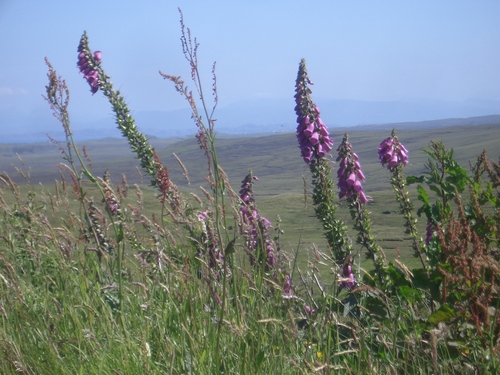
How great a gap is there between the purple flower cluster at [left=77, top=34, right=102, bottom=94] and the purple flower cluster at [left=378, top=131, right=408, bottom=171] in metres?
3.12

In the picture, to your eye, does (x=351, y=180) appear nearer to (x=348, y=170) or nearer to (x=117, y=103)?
(x=348, y=170)

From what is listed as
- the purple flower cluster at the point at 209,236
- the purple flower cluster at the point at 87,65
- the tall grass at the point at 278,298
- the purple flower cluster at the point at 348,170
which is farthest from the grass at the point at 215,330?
the purple flower cluster at the point at 87,65

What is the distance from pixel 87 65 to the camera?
6.86 m

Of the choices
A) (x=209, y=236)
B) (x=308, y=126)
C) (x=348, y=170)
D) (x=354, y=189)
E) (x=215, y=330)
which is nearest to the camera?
(x=215, y=330)

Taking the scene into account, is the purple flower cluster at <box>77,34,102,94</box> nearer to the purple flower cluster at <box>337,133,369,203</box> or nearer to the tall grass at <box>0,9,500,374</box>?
the tall grass at <box>0,9,500,374</box>

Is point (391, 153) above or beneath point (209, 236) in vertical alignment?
above

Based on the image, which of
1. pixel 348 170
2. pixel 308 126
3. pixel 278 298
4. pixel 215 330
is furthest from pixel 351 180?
pixel 215 330

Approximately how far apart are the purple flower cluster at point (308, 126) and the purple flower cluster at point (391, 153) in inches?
17.3

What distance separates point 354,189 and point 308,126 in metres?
0.65

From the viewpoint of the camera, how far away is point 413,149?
5650 inches

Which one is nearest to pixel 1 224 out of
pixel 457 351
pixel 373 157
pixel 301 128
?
pixel 301 128

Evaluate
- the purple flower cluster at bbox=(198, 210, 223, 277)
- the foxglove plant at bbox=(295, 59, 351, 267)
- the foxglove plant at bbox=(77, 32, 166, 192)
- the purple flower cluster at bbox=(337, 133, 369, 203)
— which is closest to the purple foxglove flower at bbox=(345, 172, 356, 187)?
the purple flower cluster at bbox=(337, 133, 369, 203)

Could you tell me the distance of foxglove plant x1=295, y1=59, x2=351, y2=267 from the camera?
5398 millimetres

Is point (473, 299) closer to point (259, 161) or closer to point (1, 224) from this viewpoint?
point (1, 224)
